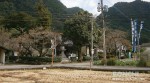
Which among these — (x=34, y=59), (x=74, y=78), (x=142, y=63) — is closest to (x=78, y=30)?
(x=34, y=59)

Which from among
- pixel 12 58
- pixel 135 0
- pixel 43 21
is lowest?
pixel 12 58

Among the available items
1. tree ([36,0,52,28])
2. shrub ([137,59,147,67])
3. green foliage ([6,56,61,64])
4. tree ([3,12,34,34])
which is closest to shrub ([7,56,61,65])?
green foliage ([6,56,61,64])

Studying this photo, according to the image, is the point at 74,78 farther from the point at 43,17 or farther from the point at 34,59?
the point at 43,17

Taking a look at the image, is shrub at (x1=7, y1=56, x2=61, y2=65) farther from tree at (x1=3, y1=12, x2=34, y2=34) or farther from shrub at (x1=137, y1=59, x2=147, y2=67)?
shrub at (x1=137, y1=59, x2=147, y2=67)

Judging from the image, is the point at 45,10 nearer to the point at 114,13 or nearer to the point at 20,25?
the point at 20,25

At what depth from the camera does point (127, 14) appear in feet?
214

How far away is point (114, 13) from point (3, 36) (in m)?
27.9

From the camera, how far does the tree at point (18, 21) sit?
187ft

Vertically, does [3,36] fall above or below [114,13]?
below

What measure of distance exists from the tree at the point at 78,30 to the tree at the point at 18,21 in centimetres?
1138

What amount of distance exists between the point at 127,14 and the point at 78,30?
22814 mm

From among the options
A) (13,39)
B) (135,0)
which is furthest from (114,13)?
(13,39)

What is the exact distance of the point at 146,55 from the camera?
35.7m

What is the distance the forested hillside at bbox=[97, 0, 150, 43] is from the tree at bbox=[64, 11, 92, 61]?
16.2 meters
